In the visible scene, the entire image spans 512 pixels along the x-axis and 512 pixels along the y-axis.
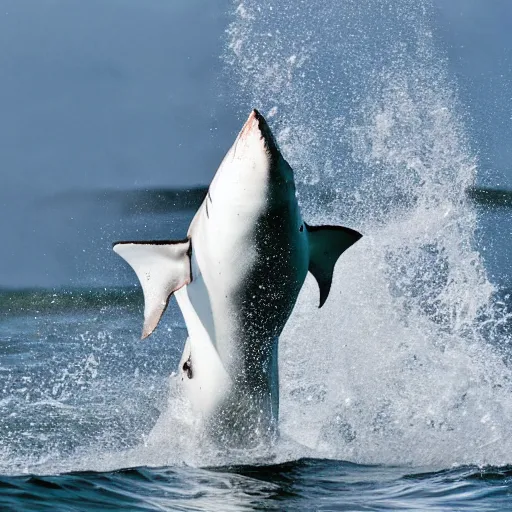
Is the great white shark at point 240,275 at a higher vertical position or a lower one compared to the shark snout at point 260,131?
lower

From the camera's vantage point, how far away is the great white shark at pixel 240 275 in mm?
7965

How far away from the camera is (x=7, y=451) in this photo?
9.59 m

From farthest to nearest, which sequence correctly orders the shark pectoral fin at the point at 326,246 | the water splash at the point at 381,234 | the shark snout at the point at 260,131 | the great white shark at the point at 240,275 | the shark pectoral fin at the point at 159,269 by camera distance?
the water splash at the point at 381,234
the shark pectoral fin at the point at 326,246
the shark pectoral fin at the point at 159,269
the great white shark at the point at 240,275
the shark snout at the point at 260,131

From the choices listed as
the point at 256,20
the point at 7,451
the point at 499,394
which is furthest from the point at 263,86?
the point at 7,451

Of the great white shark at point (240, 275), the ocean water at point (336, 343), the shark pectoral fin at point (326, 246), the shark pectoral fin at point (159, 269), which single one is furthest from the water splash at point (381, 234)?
the shark pectoral fin at point (159, 269)

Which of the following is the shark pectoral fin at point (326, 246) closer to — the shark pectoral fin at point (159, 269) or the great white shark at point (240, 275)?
the great white shark at point (240, 275)

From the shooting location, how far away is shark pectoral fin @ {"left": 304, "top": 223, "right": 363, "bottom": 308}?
356 inches

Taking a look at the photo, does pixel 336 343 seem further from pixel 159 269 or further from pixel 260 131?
pixel 260 131

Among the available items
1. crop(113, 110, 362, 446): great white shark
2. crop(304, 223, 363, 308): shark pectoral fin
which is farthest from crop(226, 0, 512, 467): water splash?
crop(304, 223, 363, 308): shark pectoral fin

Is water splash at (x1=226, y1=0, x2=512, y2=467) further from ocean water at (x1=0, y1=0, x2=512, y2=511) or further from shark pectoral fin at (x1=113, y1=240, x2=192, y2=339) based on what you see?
shark pectoral fin at (x1=113, y1=240, x2=192, y2=339)

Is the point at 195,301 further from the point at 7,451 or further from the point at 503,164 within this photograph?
the point at 503,164

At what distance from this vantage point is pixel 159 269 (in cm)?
893

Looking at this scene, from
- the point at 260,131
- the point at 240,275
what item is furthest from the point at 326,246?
the point at 260,131

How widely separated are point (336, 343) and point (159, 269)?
3359 mm
